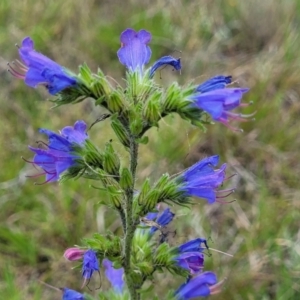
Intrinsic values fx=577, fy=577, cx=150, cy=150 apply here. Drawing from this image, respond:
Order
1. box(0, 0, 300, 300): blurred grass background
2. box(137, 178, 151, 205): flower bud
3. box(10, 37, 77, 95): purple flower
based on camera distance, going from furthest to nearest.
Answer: box(0, 0, 300, 300): blurred grass background
box(137, 178, 151, 205): flower bud
box(10, 37, 77, 95): purple flower

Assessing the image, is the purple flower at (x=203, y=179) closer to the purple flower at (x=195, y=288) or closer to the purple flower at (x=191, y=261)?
the purple flower at (x=191, y=261)

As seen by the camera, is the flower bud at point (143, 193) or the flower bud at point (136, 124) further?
the flower bud at point (143, 193)

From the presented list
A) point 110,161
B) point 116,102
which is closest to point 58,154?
point 110,161

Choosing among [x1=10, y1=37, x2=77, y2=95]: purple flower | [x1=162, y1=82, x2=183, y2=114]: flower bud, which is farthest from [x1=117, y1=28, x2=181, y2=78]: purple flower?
[x1=10, y1=37, x2=77, y2=95]: purple flower

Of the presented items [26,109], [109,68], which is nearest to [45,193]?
[26,109]

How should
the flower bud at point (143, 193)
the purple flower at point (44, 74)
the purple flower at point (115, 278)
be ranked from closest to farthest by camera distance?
1. the purple flower at point (44, 74)
2. the flower bud at point (143, 193)
3. the purple flower at point (115, 278)

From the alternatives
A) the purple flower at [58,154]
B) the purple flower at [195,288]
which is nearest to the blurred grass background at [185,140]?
the purple flower at [195,288]

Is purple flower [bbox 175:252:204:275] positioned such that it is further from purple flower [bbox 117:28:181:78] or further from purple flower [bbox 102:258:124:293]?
purple flower [bbox 117:28:181:78]
